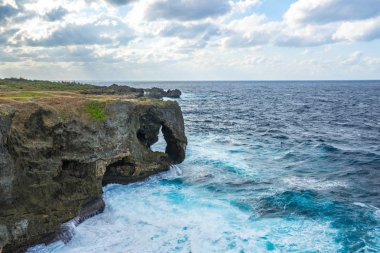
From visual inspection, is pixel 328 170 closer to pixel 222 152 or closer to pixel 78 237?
pixel 222 152

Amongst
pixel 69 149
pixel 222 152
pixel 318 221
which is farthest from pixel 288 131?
pixel 69 149

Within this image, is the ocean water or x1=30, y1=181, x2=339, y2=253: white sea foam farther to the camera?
the ocean water

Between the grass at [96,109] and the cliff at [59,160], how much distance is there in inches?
3.2

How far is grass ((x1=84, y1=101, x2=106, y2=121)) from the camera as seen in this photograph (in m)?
28.4

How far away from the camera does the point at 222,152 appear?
44344 mm

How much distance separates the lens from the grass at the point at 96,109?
28445 millimetres

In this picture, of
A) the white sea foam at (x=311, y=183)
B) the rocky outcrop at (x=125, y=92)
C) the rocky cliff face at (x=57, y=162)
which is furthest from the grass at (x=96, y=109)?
the rocky outcrop at (x=125, y=92)

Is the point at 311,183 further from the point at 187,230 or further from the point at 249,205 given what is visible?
the point at 187,230

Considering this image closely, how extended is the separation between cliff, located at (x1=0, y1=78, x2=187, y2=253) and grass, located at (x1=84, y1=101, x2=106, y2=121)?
3.2 inches

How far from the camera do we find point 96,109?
95.5ft

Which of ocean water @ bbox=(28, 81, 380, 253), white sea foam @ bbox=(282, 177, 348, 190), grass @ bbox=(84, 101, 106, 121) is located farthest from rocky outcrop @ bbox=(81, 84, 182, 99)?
white sea foam @ bbox=(282, 177, 348, 190)

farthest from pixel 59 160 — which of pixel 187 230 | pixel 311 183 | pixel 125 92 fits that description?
pixel 125 92

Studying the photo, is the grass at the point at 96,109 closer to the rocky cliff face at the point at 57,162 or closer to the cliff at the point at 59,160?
the cliff at the point at 59,160

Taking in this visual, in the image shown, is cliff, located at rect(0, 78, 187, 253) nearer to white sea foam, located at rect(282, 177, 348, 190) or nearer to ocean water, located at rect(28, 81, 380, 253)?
ocean water, located at rect(28, 81, 380, 253)
